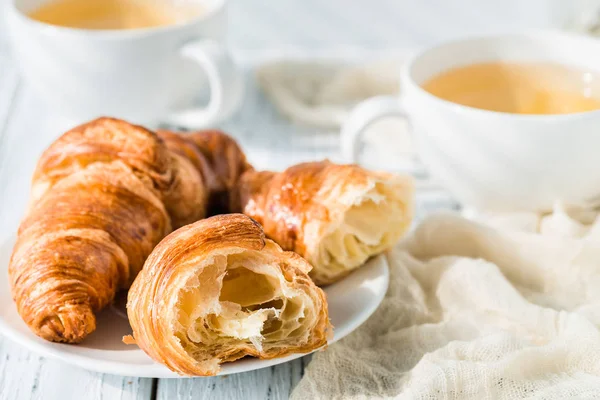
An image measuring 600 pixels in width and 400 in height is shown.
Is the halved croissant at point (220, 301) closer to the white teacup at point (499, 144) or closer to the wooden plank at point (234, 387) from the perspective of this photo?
the wooden plank at point (234, 387)

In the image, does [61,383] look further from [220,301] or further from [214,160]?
[214,160]

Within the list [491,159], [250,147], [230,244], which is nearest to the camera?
[230,244]

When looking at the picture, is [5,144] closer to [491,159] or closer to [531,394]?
[491,159]

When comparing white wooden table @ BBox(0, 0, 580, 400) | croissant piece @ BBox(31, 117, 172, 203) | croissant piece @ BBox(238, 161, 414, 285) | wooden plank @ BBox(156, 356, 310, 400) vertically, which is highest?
croissant piece @ BBox(31, 117, 172, 203)

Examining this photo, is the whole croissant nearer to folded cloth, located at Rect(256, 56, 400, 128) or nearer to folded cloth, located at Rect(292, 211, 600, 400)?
folded cloth, located at Rect(292, 211, 600, 400)

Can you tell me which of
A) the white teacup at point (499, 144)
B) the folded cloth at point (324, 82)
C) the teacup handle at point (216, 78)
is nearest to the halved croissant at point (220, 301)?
the white teacup at point (499, 144)

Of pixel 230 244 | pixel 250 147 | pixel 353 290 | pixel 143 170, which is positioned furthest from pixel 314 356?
pixel 250 147

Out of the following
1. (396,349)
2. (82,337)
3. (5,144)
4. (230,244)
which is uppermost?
(230,244)

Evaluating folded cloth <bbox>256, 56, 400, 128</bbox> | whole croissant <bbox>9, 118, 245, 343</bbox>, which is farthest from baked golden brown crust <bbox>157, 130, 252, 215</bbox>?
folded cloth <bbox>256, 56, 400, 128</bbox>
